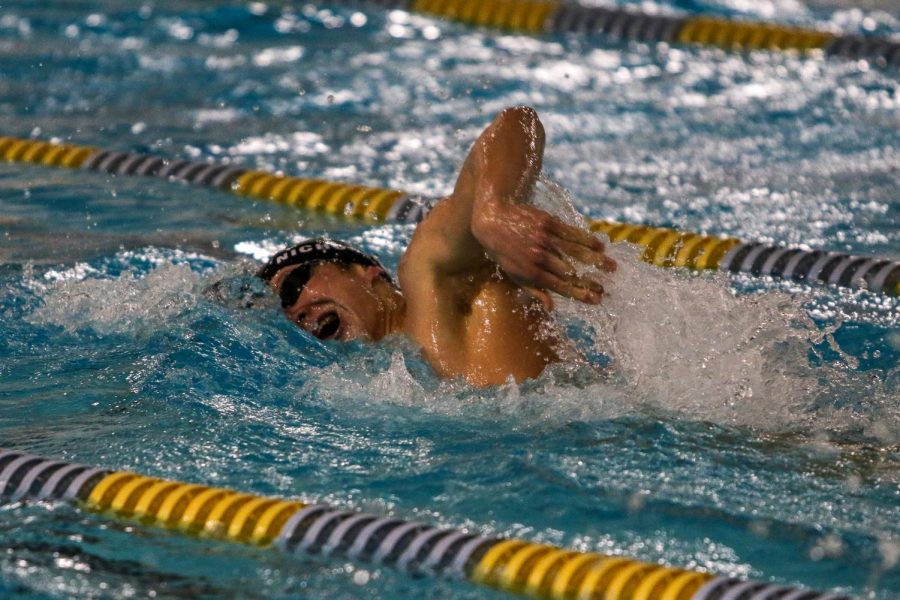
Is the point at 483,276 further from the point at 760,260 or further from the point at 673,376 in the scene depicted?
the point at 760,260

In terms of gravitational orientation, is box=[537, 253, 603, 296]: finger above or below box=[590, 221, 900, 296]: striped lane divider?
above

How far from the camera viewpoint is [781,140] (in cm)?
631

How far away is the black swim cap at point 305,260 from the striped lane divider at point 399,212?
1.51 metres

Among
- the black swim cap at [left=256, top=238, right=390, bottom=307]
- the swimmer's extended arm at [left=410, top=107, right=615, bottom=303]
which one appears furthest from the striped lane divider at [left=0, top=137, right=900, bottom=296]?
the swimmer's extended arm at [left=410, top=107, right=615, bottom=303]

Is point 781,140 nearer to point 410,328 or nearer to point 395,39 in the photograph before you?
point 395,39

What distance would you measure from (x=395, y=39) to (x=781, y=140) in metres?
2.48

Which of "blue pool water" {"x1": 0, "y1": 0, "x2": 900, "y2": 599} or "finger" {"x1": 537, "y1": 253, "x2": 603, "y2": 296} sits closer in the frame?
"finger" {"x1": 537, "y1": 253, "x2": 603, "y2": 296}

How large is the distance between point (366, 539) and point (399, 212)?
2.79m

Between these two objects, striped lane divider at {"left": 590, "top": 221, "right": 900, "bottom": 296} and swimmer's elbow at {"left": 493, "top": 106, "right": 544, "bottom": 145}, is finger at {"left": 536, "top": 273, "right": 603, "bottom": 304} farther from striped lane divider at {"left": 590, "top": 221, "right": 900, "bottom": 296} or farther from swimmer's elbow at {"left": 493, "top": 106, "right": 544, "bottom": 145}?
striped lane divider at {"left": 590, "top": 221, "right": 900, "bottom": 296}

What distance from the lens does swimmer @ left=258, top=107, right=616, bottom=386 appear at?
2.71 metres

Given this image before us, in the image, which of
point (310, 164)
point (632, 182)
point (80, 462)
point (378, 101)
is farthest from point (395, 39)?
point (80, 462)

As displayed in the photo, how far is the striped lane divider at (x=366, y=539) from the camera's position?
2.58m

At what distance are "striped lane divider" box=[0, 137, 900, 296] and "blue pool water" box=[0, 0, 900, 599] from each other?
0.11 metres

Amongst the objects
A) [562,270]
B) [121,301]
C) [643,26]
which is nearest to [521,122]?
[562,270]
